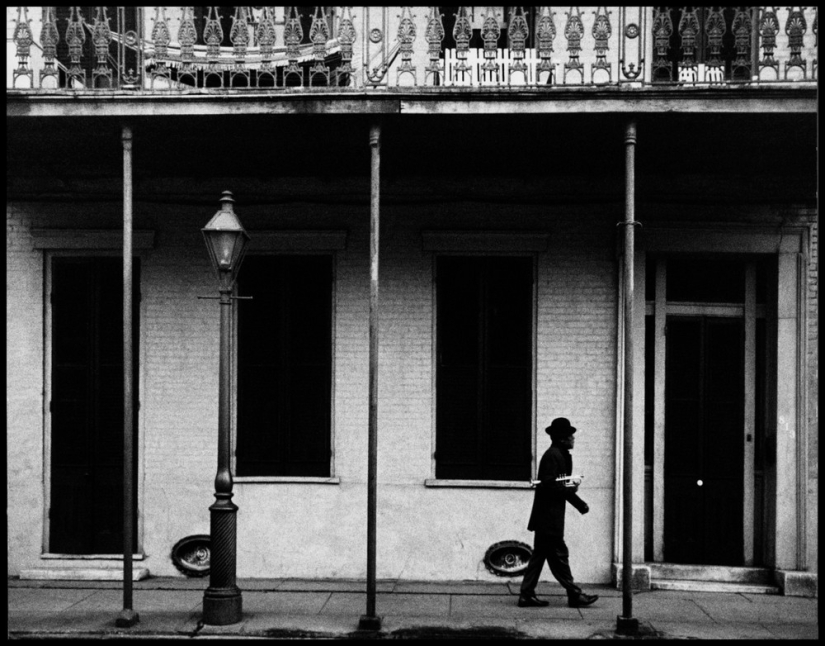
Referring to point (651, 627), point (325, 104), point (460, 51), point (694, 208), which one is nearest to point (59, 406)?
point (325, 104)

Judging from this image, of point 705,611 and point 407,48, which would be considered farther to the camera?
point 705,611

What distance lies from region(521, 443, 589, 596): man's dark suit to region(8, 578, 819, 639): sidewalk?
1.04 feet

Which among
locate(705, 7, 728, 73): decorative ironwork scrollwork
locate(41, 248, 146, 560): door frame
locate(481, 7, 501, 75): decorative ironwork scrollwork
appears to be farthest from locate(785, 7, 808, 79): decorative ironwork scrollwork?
locate(41, 248, 146, 560): door frame

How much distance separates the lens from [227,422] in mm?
7301

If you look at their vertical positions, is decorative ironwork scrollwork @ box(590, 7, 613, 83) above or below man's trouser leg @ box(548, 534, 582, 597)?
above

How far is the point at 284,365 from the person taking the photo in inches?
360

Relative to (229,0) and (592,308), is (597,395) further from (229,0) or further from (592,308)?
(229,0)

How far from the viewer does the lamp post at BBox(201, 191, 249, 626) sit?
714cm

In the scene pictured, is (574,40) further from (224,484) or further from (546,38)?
(224,484)

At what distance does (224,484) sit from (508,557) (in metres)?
3.28

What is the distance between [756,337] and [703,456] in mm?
1383

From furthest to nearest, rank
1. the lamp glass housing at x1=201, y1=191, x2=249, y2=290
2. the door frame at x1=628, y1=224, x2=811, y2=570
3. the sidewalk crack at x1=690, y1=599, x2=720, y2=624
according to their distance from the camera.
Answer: the door frame at x1=628, y1=224, x2=811, y2=570, the sidewalk crack at x1=690, y1=599, x2=720, y2=624, the lamp glass housing at x1=201, y1=191, x2=249, y2=290

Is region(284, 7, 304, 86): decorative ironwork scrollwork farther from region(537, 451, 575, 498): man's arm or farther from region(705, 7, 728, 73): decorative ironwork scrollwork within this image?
region(537, 451, 575, 498): man's arm

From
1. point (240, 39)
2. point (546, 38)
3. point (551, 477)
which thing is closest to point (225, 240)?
point (240, 39)
